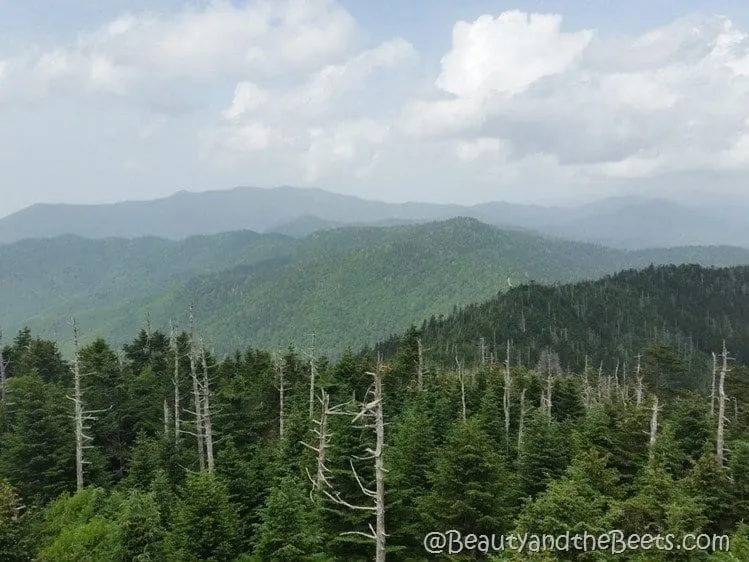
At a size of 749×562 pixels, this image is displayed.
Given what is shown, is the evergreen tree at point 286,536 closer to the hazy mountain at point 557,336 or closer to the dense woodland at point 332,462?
the dense woodland at point 332,462

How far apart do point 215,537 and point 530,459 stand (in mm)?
17445

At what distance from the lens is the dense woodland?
2103cm

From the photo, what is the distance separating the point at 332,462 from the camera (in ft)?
82.4

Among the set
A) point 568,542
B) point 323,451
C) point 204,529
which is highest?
point 568,542

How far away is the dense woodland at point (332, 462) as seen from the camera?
21.0 metres

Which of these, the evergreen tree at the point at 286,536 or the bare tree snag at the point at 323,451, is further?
the bare tree snag at the point at 323,451

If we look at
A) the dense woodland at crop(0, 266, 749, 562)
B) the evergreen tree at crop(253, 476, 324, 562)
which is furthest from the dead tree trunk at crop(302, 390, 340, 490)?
the evergreen tree at crop(253, 476, 324, 562)

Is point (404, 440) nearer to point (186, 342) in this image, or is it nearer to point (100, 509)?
point (100, 509)

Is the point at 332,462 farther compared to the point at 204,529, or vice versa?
the point at 332,462

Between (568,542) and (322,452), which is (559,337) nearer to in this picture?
(322,452)

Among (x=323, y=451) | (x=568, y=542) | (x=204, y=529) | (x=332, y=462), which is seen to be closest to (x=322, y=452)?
(x=323, y=451)

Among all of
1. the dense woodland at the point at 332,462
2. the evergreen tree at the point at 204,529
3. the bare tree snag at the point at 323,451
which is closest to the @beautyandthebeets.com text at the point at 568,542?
the dense woodland at the point at 332,462

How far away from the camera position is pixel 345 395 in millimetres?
49031

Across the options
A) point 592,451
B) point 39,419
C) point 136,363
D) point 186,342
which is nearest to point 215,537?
point 592,451
